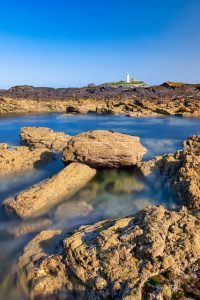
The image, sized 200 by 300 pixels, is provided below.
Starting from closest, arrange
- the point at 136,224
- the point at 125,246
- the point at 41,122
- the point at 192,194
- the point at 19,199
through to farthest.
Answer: the point at 125,246, the point at 136,224, the point at 192,194, the point at 19,199, the point at 41,122

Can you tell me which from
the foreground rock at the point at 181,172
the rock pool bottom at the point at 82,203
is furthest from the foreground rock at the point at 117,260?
the foreground rock at the point at 181,172

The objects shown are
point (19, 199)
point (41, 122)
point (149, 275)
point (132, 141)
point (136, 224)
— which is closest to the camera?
point (149, 275)

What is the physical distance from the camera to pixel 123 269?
7031 millimetres

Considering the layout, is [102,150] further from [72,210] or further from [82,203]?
[72,210]

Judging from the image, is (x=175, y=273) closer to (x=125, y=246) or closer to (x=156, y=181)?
(x=125, y=246)

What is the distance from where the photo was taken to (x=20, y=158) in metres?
17.3

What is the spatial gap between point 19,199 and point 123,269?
20.6ft

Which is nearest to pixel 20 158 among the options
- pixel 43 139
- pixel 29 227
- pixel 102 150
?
pixel 43 139

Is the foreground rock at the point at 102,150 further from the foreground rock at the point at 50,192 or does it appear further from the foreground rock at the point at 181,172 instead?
the foreground rock at the point at 181,172

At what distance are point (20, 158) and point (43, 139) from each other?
3929 mm

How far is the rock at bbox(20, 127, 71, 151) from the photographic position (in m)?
20.6

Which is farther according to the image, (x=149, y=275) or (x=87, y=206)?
(x=87, y=206)

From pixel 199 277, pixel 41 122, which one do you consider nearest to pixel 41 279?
pixel 199 277

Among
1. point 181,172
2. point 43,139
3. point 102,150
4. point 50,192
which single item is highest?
point 102,150
